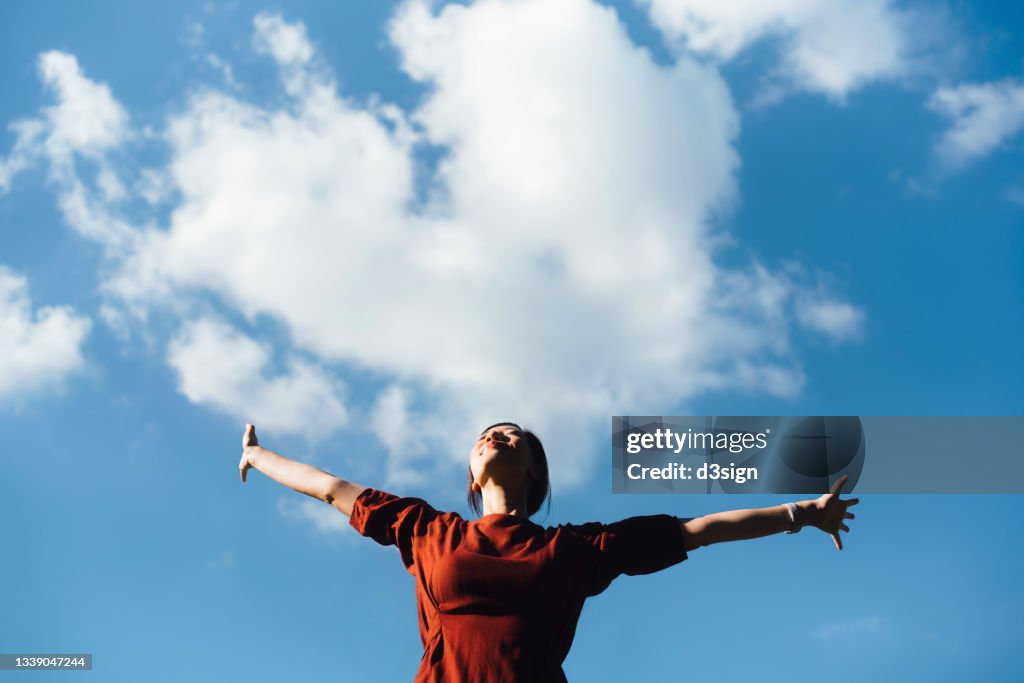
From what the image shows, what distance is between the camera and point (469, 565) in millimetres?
5199

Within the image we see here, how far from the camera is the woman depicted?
5039 millimetres

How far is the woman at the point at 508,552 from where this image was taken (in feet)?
16.5

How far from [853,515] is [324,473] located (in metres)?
3.56

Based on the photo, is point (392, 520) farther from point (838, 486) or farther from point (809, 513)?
point (838, 486)

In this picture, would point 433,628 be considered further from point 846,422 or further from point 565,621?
point 846,422

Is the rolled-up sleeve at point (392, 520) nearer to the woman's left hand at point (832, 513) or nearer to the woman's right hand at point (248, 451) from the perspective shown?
the woman's right hand at point (248, 451)

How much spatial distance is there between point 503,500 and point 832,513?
217 centimetres

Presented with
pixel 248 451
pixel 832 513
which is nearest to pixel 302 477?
pixel 248 451

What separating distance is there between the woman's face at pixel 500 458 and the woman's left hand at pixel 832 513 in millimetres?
1983

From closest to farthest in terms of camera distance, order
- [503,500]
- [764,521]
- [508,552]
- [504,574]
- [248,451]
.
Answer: [504,574] → [508,552] → [764,521] → [503,500] → [248,451]

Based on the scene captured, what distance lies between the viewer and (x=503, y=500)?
593 cm

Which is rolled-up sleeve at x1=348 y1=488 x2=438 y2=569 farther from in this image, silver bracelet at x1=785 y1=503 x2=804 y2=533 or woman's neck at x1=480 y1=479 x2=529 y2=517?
silver bracelet at x1=785 y1=503 x2=804 y2=533

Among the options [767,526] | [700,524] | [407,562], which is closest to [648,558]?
[700,524]

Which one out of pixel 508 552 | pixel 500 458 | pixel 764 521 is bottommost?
pixel 508 552
